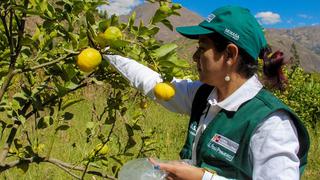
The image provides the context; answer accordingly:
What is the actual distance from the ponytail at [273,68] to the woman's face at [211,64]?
8.6 inches

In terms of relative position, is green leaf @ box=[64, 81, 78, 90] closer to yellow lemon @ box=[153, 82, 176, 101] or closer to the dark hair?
yellow lemon @ box=[153, 82, 176, 101]

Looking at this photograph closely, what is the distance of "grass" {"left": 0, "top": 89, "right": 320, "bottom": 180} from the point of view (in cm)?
384

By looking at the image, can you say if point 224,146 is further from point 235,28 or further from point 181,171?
point 235,28

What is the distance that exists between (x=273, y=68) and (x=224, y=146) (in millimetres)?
438

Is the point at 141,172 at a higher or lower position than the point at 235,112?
lower

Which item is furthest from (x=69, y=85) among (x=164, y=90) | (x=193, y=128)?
(x=193, y=128)

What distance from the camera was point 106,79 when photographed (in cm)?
191

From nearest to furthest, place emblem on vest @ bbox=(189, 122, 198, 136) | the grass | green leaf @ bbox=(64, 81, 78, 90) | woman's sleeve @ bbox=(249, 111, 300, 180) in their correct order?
woman's sleeve @ bbox=(249, 111, 300, 180)
green leaf @ bbox=(64, 81, 78, 90)
emblem on vest @ bbox=(189, 122, 198, 136)
the grass

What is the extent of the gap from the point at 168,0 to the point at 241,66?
42cm

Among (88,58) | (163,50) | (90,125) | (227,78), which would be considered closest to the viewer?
(88,58)

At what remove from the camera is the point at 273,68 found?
1.96 metres

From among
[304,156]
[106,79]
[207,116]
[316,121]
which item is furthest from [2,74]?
[316,121]

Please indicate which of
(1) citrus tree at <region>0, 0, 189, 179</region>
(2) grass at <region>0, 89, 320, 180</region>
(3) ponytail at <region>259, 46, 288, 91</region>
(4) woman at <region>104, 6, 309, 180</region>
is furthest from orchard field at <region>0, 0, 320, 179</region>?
(2) grass at <region>0, 89, 320, 180</region>

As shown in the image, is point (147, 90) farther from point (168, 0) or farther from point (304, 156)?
point (304, 156)
